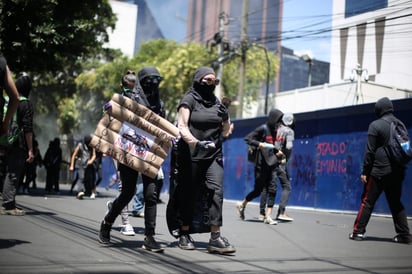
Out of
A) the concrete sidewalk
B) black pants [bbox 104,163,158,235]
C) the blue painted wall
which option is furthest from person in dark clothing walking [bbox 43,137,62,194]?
black pants [bbox 104,163,158,235]

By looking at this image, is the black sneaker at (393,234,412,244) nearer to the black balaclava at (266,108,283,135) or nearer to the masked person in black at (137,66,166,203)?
the black balaclava at (266,108,283,135)

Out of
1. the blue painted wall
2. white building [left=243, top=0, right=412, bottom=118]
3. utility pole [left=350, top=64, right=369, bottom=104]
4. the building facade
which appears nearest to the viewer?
the blue painted wall

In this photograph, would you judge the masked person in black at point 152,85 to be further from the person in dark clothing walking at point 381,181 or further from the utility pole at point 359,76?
the utility pole at point 359,76

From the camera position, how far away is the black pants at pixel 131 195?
18.2ft

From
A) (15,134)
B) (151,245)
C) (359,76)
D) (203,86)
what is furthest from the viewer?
(359,76)

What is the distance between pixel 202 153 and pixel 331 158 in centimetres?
950

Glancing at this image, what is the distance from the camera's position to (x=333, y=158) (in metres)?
14.5

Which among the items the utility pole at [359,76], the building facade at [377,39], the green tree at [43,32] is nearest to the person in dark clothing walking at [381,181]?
the building facade at [377,39]

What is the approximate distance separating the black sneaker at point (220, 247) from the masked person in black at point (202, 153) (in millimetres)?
45

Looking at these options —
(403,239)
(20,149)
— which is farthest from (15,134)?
(403,239)

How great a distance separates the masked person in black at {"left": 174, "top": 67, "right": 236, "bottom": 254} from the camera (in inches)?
225

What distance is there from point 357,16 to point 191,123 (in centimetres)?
1507

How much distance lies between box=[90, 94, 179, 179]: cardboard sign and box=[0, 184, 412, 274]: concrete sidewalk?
0.92 metres

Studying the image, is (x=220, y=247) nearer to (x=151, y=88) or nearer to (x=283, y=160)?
(x=151, y=88)
